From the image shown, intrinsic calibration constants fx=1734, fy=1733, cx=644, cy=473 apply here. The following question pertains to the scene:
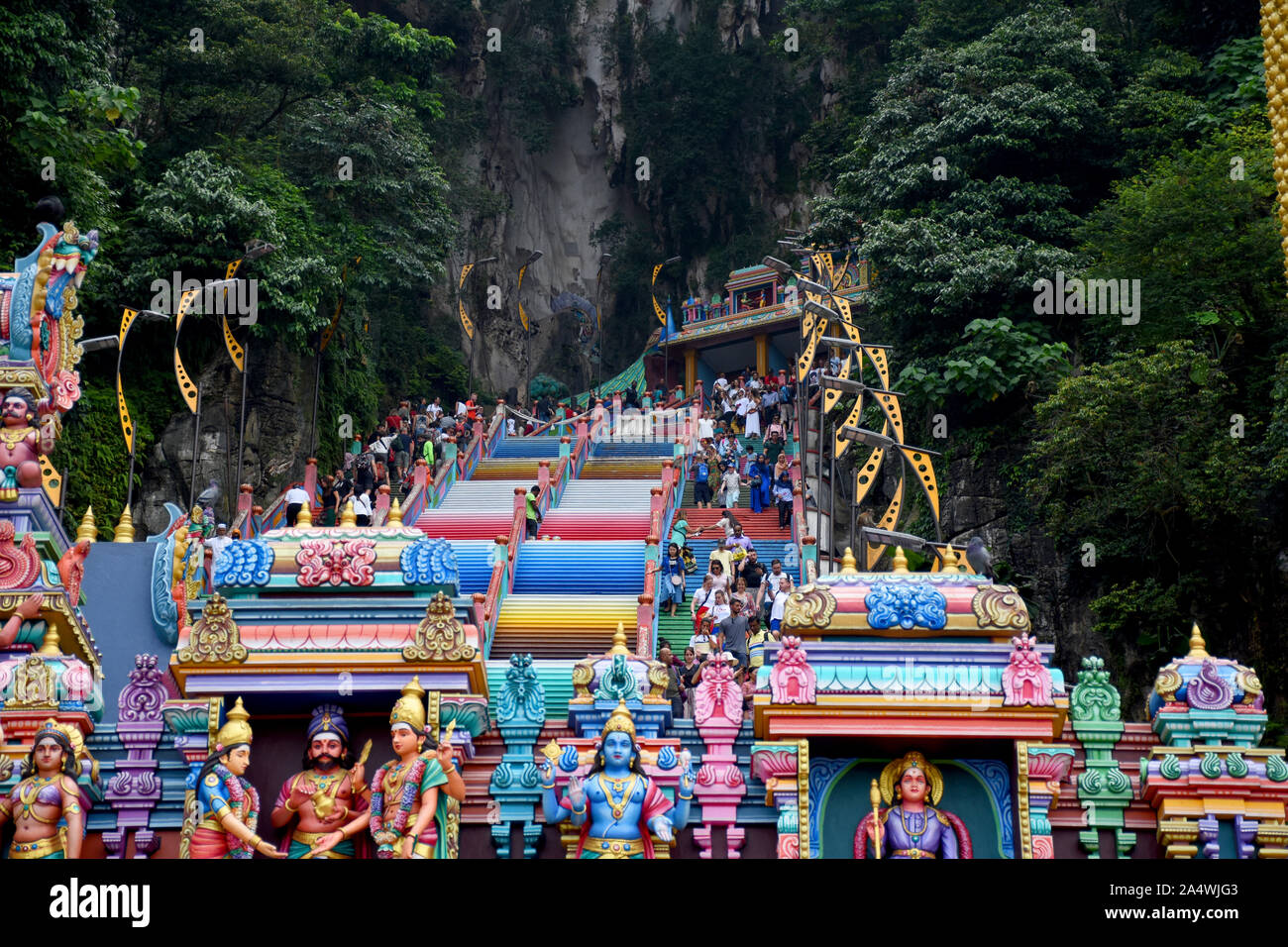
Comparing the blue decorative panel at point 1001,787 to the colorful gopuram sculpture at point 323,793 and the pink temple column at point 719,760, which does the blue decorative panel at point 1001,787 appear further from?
the colorful gopuram sculpture at point 323,793

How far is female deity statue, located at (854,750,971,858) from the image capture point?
15.0 metres

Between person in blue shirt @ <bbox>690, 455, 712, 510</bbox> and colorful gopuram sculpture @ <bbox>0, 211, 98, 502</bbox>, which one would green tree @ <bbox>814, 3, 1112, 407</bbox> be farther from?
colorful gopuram sculpture @ <bbox>0, 211, 98, 502</bbox>

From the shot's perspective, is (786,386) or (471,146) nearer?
(786,386)

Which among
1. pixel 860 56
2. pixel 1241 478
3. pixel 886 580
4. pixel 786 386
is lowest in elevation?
pixel 886 580

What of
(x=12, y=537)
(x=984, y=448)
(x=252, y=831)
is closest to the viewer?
(x=252, y=831)

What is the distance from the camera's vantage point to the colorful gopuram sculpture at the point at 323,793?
15.0 meters

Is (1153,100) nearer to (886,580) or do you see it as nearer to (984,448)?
(984,448)

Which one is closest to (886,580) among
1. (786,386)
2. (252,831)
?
(252,831)

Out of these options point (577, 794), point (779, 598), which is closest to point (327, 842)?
point (577, 794)

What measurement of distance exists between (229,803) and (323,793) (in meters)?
0.84

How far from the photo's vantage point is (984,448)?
3400 cm

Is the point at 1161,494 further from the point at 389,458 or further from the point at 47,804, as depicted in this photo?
the point at 47,804

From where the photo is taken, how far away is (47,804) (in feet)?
48.6
